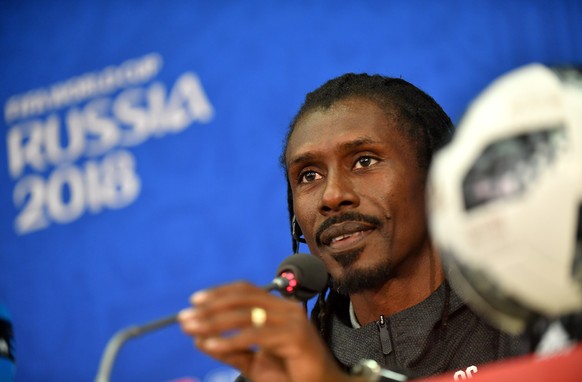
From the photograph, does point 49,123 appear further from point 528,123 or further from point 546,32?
point 528,123

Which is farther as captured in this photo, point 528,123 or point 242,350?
point 242,350

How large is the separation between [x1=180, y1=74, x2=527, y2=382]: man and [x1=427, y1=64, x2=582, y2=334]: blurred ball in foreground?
62cm

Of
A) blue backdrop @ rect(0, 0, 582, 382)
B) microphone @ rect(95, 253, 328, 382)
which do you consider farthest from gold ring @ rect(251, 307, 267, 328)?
blue backdrop @ rect(0, 0, 582, 382)

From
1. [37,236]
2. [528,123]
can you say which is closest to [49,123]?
[37,236]

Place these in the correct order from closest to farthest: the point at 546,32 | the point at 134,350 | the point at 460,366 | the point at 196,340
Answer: the point at 196,340 < the point at 460,366 < the point at 546,32 < the point at 134,350

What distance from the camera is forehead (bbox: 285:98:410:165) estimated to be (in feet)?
5.41

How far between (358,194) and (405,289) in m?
0.19

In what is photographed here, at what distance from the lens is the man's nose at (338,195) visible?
1.58m

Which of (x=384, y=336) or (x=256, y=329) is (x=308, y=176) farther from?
(x=256, y=329)

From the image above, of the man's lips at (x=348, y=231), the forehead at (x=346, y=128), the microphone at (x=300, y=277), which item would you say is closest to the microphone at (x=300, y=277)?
the microphone at (x=300, y=277)

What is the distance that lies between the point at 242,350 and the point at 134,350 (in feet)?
5.67

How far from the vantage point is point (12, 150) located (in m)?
2.97

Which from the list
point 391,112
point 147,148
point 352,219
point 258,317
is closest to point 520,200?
point 258,317

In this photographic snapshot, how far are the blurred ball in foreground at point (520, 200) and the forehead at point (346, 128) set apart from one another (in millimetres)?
786
